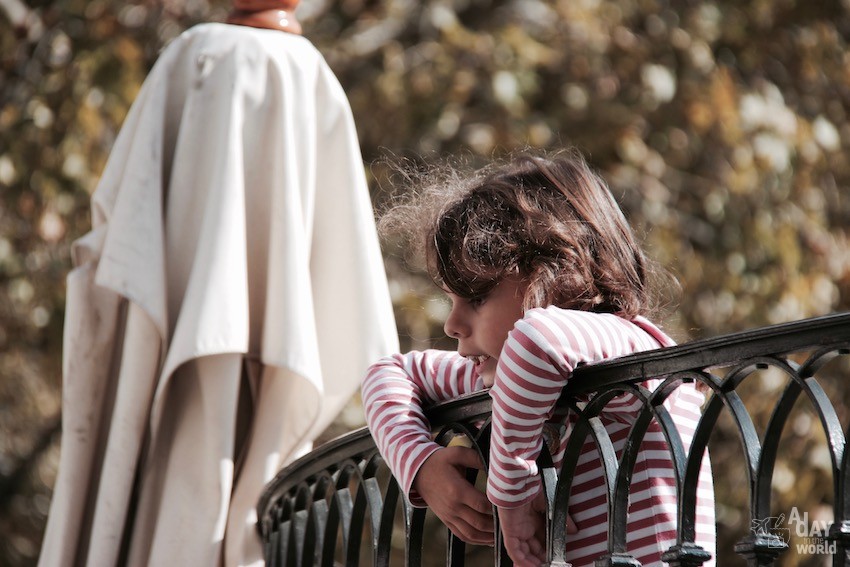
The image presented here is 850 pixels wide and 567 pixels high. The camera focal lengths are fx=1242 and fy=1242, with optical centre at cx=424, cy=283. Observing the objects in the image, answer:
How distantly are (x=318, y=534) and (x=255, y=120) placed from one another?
0.99 meters

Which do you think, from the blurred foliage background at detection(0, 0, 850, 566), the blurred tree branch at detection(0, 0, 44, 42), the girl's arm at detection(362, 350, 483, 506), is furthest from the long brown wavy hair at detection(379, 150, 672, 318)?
the blurred tree branch at detection(0, 0, 44, 42)

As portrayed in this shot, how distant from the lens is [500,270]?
76.5 inches

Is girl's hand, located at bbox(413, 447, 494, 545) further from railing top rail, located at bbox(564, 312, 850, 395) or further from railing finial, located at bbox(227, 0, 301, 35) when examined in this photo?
railing finial, located at bbox(227, 0, 301, 35)

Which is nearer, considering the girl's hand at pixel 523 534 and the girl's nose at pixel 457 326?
the girl's hand at pixel 523 534

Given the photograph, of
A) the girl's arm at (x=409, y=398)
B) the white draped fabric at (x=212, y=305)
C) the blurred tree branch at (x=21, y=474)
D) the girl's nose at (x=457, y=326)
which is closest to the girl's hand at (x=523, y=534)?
the girl's arm at (x=409, y=398)

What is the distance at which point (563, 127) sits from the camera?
648 cm

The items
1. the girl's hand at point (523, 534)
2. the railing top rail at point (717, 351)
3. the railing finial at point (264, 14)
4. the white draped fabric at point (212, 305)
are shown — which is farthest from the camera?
the railing finial at point (264, 14)

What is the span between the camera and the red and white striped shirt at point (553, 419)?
163 cm

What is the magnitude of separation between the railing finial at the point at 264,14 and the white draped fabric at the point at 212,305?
0.20 feet

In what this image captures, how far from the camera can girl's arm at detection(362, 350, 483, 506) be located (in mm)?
1902

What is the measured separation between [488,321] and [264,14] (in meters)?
1.38

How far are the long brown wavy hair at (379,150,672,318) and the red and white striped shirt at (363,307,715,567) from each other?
101mm

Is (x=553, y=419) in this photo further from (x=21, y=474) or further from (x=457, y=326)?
(x=21, y=474)

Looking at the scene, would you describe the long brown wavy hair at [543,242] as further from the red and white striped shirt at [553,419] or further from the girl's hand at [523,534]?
the girl's hand at [523,534]
